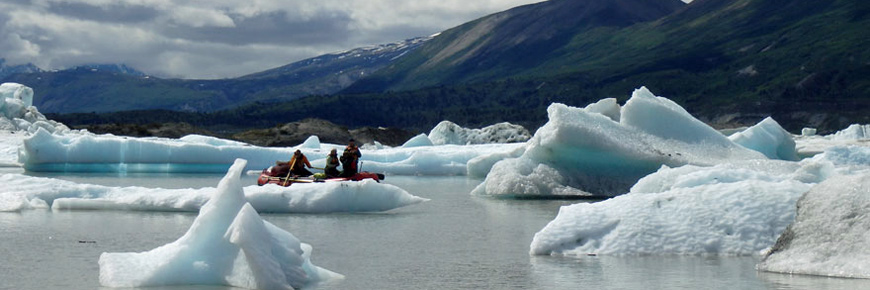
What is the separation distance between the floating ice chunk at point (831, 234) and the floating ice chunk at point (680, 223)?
1.26 m

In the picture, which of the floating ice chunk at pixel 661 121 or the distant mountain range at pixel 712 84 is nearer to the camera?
the floating ice chunk at pixel 661 121

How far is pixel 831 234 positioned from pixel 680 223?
7.33 ft

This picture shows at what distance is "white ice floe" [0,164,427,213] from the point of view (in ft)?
58.5

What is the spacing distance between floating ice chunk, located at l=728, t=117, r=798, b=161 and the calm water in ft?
41.3

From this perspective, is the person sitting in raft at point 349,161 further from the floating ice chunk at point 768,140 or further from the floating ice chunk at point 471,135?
the floating ice chunk at point 471,135

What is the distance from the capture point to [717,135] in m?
24.4

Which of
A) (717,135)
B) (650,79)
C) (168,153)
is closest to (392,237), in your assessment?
(717,135)

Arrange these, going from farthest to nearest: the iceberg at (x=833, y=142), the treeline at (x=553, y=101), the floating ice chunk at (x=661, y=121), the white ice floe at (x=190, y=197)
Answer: the treeline at (x=553, y=101) < the iceberg at (x=833, y=142) < the floating ice chunk at (x=661, y=121) < the white ice floe at (x=190, y=197)

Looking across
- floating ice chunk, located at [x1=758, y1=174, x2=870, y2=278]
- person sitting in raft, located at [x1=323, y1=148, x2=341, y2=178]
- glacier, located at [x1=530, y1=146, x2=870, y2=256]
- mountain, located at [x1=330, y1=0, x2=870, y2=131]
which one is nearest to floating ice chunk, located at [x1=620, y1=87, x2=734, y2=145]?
person sitting in raft, located at [x1=323, y1=148, x2=341, y2=178]

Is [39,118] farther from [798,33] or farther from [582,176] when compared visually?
[798,33]

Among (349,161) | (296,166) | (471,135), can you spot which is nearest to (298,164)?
(296,166)

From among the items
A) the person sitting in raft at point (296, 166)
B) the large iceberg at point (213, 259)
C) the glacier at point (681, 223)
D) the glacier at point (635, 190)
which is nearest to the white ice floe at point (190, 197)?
the glacier at point (635, 190)

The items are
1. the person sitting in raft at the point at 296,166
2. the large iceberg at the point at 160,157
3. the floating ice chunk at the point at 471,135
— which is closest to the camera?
the person sitting in raft at the point at 296,166

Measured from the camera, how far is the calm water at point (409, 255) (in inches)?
403
